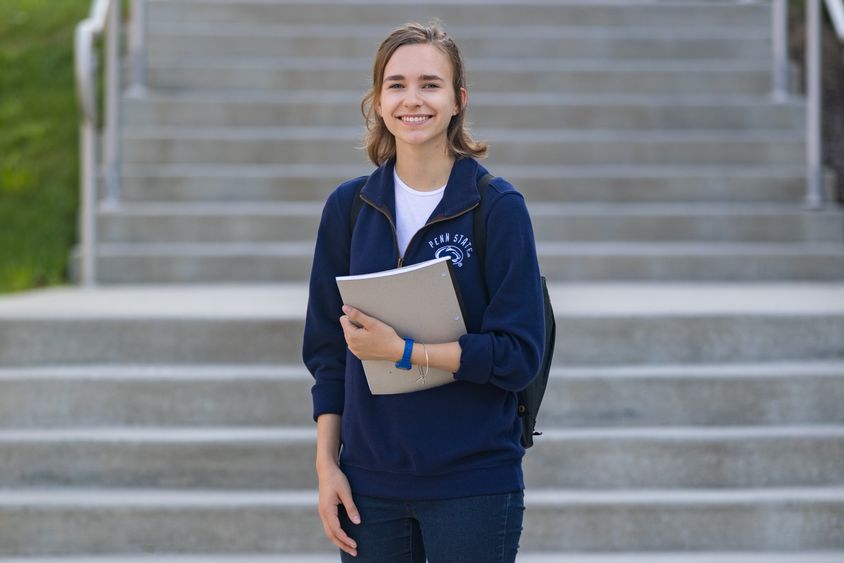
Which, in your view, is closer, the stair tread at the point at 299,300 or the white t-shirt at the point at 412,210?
the white t-shirt at the point at 412,210

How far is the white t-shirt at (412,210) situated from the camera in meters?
2.25

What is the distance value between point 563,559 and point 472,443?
5.84 feet

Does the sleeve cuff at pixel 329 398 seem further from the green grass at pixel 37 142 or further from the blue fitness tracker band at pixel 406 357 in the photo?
the green grass at pixel 37 142

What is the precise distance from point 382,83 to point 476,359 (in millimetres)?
561

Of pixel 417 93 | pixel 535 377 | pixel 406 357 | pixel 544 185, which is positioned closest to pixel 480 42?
pixel 544 185

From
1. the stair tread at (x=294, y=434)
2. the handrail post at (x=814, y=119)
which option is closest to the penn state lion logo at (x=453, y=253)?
the stair tread at (x=294, y=434)

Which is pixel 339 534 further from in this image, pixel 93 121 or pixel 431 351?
pixel 93 121

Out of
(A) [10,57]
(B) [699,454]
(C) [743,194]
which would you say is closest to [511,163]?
(C) [743,194]

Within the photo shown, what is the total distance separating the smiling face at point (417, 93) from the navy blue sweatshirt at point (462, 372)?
3.9 inches

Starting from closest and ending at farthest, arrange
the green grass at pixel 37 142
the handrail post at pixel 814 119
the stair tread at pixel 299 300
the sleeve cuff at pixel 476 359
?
1. the sleeve cuff at pixel 476 359
2. the stair tread at pixel 299 300
3. the handrail post at pixel 814 119
4. the green grass at pixel 37 142

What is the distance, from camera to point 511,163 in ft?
20.7

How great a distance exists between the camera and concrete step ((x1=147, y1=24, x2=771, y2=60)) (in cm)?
692

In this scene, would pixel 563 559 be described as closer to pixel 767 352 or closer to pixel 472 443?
pixel 767 352

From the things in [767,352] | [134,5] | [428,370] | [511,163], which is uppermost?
[134,5]
